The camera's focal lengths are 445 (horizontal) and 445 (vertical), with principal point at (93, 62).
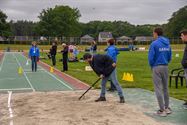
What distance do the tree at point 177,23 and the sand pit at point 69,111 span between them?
113 meters

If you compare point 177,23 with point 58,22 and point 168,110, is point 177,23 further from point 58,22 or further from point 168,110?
point 168,110

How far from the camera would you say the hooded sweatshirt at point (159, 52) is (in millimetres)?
10227

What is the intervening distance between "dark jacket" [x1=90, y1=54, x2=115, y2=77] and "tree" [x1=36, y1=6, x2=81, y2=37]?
355ft

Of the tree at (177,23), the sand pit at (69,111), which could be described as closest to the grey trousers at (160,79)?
the sand pit at (69,111)

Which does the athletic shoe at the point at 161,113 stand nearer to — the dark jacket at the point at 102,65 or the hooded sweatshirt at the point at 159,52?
the hooded sweatshirt at the point at 159,52

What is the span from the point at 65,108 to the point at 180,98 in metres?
3.81

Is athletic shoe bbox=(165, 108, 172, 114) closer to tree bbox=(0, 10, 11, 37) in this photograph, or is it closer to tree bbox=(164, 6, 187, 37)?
tree bbox=(0, 10, 11, 37)

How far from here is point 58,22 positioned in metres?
121

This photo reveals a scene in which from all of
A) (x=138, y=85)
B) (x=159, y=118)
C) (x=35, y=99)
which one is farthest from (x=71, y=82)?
(x=159, y=118)

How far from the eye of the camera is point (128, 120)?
9703 mm

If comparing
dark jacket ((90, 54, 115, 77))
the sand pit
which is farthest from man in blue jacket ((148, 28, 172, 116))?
dark jacket ((90, 54, 115, 77))

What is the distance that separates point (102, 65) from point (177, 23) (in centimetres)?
11731

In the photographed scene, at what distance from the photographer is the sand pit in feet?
31.7

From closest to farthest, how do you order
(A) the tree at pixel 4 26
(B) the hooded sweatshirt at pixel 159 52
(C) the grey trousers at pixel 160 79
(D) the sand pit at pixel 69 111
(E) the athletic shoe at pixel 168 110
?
(D) the sand pit at pixel 69 111
(B) the hooded sweatshirt at pixel 159 52
(C) the grey trousers at pixel 160 79
(E) the athletic shoe at pixel 168 110
(A) the tree at pixel 4 26
